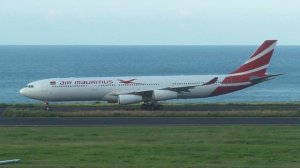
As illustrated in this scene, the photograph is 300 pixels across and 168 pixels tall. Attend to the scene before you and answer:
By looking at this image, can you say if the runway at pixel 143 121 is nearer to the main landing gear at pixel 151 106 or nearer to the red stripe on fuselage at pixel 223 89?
the main landing gear at pixel 151 106

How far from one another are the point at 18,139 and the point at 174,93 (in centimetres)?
2330

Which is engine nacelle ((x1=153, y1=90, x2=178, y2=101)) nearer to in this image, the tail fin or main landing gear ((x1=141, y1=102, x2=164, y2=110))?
main landing gear ((x1=141, y1=102, x2=164, y2=110))

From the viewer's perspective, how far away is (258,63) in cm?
5544

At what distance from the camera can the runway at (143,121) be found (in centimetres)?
4062

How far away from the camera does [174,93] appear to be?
52906mm

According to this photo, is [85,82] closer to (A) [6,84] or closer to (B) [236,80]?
(B) [236,80]

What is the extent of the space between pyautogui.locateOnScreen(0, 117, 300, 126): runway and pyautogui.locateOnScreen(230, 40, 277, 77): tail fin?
11.7 metres

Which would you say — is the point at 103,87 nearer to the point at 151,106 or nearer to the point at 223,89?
the point at 151,106

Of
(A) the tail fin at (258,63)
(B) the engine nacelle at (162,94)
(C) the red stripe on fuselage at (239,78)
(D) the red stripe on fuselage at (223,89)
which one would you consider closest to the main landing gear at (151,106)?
(B) the engine nacelle at (162,94)

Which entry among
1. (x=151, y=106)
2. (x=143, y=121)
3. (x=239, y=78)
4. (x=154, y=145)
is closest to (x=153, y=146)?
(x=154, y=145)

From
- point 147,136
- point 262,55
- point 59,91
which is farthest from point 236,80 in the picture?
point 147,136

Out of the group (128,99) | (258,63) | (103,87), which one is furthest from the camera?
(258,63)

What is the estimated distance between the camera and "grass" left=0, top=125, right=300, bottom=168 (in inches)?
889

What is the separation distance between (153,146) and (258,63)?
29.7 m
